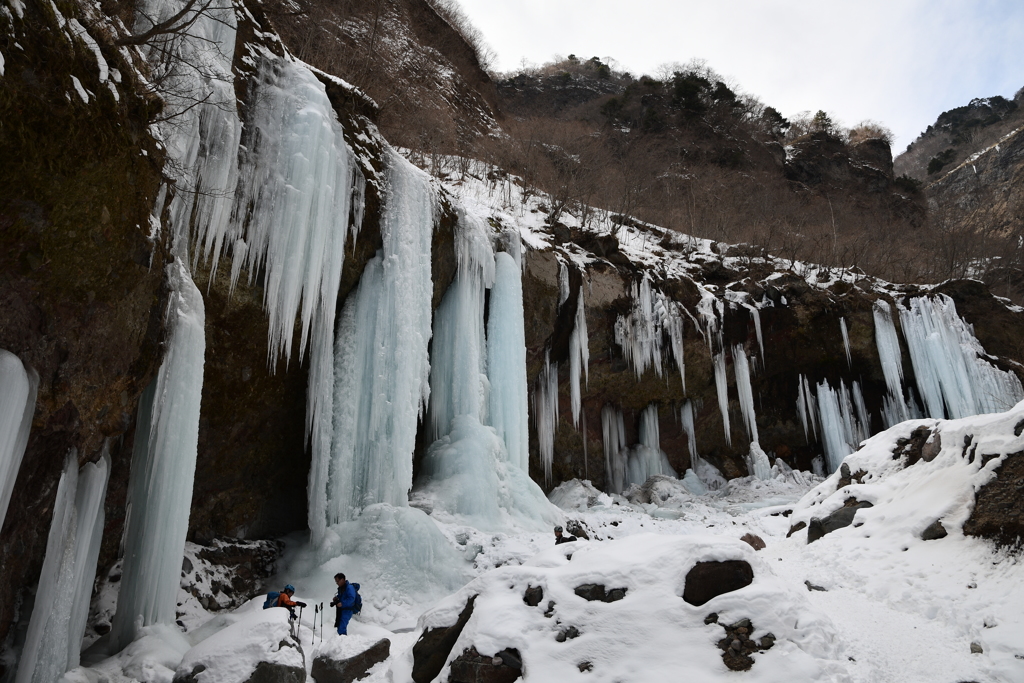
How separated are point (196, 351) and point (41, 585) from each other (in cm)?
237

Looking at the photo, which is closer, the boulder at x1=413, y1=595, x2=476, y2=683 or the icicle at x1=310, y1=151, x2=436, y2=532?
the boulder at x1=413, y1=595, x2=476, y2=683

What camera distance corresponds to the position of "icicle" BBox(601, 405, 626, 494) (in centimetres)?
1791

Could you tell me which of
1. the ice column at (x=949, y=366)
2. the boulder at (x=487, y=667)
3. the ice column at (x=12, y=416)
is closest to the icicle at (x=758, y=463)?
the ice column at (x=949, y=366)

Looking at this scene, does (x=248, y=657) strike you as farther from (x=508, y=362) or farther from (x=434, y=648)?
(x=508, y=362)

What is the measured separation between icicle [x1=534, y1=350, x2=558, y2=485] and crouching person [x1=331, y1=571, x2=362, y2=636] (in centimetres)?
943

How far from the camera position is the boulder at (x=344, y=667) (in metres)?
4.78

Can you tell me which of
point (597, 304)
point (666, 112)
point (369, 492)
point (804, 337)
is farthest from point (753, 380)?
point (666, 112)

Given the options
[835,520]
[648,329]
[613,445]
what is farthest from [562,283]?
[835,520]

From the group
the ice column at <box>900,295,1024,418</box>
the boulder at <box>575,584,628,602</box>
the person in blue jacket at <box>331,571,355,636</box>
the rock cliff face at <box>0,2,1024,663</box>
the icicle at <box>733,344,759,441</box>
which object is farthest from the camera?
the icicle at <box>733,344,759,441</box>

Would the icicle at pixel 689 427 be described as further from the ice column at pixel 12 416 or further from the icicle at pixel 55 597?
the ice column at pixel 12 416

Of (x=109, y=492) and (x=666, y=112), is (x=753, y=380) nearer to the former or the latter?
(x=109, y=492)

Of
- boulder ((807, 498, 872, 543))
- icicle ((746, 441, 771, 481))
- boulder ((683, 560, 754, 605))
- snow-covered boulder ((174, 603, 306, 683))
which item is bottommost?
snow-covered boulder ((174, 603, 306, 683))

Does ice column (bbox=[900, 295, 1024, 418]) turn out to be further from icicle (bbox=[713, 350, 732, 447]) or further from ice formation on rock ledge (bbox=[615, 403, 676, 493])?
ice formation on rock ledge (bbox=[615, 403, 676, 493])

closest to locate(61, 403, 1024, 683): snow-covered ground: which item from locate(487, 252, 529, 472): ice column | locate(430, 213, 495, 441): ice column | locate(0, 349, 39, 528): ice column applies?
locate(0, 349, 39, 528): ice column
